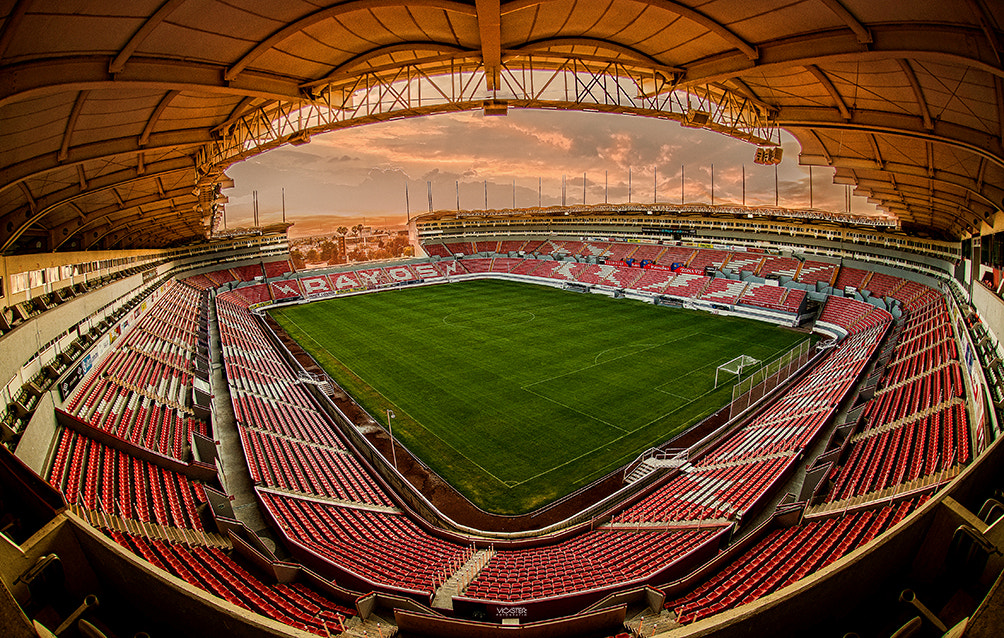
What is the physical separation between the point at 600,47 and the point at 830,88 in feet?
16.4

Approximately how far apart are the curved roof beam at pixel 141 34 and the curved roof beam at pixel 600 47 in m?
6.59

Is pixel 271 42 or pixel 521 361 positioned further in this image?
pixel 521 361

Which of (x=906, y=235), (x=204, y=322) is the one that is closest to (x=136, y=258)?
(x=204, y=322)

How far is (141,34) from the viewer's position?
22.9ft

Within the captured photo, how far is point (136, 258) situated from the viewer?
33.5 m

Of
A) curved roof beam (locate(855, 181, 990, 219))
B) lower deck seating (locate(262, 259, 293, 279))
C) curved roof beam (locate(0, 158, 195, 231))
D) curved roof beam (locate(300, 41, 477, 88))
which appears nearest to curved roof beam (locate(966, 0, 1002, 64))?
curved roof beam (locate(300, 41, 477, 88))

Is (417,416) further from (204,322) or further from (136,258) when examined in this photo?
(136,258)

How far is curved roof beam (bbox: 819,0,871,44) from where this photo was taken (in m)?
6.92

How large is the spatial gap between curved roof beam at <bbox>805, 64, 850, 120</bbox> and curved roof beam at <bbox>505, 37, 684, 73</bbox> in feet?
8.57

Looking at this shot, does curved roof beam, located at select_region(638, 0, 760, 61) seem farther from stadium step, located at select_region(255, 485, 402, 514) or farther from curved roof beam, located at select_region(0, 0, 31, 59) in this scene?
stadium step, located at select_region(255, 485, 402, 514)

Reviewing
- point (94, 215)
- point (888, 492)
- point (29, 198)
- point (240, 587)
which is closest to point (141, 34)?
point (240, 587)

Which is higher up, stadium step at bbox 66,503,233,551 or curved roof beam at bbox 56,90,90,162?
curved roof beam at bbox 56,90,90,162

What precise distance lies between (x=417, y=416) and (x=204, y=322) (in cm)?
1876

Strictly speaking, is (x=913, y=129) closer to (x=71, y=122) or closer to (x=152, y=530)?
(x=152, y=530)
